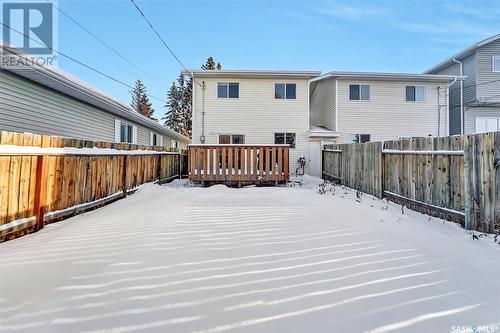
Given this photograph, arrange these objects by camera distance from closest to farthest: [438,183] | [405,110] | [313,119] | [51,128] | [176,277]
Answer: [176,277], [438,183], [51,128], [405,110], [313,119]

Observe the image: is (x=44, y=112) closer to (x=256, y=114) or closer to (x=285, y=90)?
(x=256, y=114)

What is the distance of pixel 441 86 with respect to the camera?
14.4 m

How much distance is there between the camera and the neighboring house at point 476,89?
14.4 m

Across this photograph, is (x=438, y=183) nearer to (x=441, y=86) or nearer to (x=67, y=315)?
(x=67, y=315)

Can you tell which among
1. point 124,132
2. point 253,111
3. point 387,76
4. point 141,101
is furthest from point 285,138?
point 141,101

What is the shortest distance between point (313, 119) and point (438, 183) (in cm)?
1307

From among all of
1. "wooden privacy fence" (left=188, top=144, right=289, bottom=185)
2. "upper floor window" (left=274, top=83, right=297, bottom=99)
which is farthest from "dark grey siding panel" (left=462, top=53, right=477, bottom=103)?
"wooden privacy fence" (left=188, top=144, right=289, bottom=185)

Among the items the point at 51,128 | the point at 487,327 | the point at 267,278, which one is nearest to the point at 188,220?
the point at 267,278

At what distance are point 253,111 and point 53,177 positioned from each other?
34.2 feet

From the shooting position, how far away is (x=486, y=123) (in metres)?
15.2

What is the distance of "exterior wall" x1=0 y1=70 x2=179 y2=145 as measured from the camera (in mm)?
6180

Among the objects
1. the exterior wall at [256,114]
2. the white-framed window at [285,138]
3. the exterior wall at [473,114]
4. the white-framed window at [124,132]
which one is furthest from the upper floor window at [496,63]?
the white-framed window at [124,132]

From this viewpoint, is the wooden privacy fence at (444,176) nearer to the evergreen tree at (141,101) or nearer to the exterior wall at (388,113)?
the exterior wall at (388,113)

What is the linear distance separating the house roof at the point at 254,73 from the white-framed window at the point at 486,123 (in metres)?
9.70
